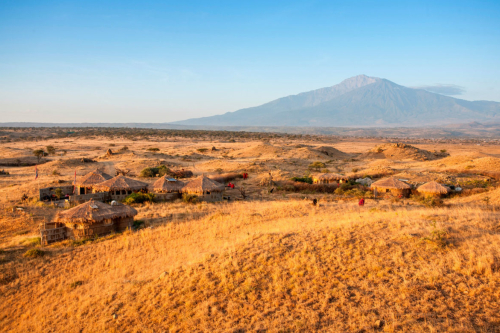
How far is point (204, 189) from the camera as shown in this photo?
79.9 ft

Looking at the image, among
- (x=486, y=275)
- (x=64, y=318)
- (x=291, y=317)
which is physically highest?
(x=486, y=275)

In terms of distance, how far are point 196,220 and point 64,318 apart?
9091 mm

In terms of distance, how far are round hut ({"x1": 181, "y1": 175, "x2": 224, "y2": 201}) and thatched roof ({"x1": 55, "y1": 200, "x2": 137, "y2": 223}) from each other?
7614mm

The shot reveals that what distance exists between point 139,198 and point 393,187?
61.0 ft

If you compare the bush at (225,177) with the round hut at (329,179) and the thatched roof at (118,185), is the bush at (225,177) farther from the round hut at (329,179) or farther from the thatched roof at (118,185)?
the thatched roof at (118,185)

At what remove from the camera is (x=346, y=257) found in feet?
37.4

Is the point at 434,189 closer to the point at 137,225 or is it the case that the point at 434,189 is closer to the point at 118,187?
the point at 137,225

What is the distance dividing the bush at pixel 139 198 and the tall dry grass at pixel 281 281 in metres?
8.13

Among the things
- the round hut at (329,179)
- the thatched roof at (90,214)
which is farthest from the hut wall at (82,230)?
the round hut at (329,179)

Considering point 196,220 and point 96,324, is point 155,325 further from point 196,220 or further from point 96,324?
point 196,220

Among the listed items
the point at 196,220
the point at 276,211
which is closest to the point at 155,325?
the point at 196,220

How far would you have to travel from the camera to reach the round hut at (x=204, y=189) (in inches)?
966

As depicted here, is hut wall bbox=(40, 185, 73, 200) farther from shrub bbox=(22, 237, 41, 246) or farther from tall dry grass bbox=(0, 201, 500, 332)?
tall dry grass bbox=(0, 201, 500, 332)

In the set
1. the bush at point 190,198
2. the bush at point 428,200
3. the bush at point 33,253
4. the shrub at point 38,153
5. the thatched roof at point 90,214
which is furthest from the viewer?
the shrub at point 38,153
